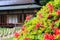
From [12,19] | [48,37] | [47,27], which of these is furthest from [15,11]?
[48,37]

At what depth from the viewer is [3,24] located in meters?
19.6

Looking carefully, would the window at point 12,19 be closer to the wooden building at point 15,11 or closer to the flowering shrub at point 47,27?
the wooden building at point 15,11

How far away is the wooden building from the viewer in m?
19.1

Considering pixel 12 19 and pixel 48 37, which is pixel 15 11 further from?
pixel 48 37

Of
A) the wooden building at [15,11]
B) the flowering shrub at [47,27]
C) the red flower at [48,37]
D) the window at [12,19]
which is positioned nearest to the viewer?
the red flower at [48,37]

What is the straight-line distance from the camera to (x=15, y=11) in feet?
64.5

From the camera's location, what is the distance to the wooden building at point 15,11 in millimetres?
19125

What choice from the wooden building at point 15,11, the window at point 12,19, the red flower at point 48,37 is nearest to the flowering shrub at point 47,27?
the red flower at point 48,37

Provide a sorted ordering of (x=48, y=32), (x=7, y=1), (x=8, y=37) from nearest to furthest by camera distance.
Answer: (x=48, y=32) < (x=8, y=37) < (x=7, y=1)

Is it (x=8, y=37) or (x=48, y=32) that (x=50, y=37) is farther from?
(x=8, y=37)

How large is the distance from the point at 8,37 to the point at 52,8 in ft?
30.5

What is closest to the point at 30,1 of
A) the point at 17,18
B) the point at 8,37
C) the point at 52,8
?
the point at 17,18

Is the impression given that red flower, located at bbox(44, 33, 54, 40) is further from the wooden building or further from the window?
the window

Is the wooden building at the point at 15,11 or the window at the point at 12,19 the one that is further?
the window at the point at 12,19
